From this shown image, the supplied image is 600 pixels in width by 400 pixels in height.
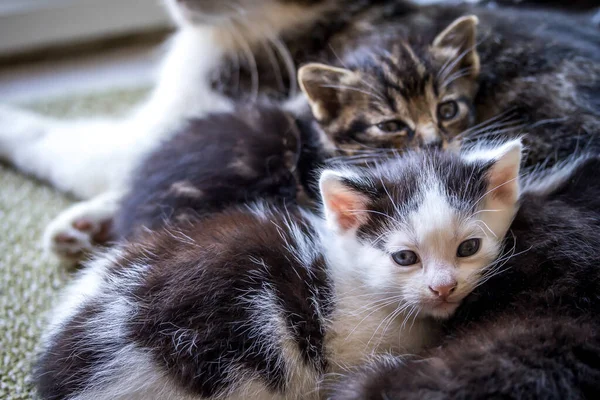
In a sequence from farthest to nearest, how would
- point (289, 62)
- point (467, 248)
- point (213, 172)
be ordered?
1. point (289, 62)
2. point (213, 172)
3. point (467, 248)

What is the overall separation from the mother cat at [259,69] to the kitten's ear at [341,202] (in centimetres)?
46

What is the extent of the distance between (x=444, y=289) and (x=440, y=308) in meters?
0.04

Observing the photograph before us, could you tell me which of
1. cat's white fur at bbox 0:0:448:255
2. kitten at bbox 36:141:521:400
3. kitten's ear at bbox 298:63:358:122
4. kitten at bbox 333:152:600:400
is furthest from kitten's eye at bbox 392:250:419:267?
cat's white fur at bbox 0:0:448:255

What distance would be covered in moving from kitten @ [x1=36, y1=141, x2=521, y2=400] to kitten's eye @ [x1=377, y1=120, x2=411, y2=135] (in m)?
0.16

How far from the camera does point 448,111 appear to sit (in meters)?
1.35

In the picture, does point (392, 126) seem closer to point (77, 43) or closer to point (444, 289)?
point (444, 289)

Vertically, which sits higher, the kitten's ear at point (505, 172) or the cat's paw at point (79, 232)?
the kitten's ear at point (505, 172)

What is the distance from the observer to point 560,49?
4.66 feet

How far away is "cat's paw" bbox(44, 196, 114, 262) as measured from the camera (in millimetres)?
1482

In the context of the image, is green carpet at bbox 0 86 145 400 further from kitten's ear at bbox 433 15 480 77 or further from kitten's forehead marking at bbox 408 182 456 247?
kitten's ear at bbox 433 15 480 77

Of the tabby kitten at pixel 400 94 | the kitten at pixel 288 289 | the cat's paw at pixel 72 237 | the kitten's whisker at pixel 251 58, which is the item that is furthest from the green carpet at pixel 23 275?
the tabby kitten at pixel 400 94

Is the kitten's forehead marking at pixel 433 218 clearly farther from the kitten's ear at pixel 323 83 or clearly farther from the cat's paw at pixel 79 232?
the cat's paw at pixel 79 232

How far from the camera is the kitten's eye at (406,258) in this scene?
1.07 metres

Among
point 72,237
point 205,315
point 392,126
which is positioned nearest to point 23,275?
point 72,237
